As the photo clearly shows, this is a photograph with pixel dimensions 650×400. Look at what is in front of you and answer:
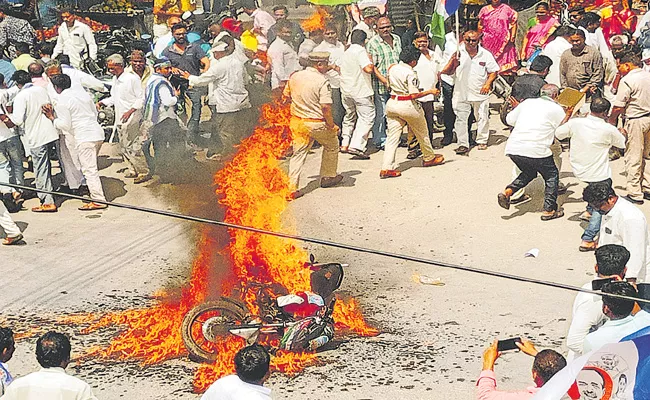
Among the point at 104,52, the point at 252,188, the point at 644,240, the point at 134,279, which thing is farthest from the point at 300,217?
the point at 104,52

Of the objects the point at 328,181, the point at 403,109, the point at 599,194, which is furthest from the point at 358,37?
the point at 599,194

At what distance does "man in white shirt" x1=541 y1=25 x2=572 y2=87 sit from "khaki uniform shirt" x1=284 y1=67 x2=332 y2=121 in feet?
10.9

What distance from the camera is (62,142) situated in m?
10.7

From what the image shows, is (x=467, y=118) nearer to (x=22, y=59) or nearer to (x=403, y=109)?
(x=403, y=109)

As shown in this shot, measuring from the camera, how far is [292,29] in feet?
41.5

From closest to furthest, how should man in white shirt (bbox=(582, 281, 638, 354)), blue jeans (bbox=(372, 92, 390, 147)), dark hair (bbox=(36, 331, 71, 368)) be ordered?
dark hair (bbox=(36, 331, 71, 368)) → man in white shirt (bbox=(582, 281, 638, 354)) → blue jeans (bbox=(372, 92, 390, 147))

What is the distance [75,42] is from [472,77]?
6.87m

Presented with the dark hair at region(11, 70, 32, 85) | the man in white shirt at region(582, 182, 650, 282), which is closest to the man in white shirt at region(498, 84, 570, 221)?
the man in white shirt at region(582, 182, 650, 282)

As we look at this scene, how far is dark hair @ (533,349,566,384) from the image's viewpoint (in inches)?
171

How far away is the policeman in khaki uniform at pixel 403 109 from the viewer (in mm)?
10742

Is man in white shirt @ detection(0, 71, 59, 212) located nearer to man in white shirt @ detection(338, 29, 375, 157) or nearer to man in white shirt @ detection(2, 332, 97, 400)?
man in white shirt @ detection(338, 29, 375, 157)

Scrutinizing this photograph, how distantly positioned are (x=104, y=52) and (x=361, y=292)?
8923 mm

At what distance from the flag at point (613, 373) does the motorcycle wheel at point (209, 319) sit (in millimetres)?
2914

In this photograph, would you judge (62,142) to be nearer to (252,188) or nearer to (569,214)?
(252,188)
